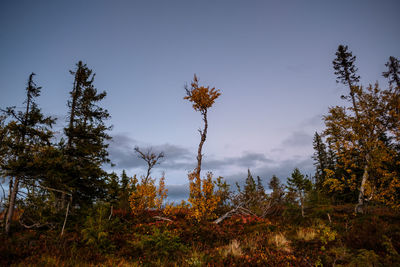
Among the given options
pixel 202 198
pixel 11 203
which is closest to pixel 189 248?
pixel 202 198

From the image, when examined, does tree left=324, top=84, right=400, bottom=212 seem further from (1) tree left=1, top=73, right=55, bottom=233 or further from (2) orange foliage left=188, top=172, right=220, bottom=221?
(1) tree left=1, top=73, right=55, bottom=233

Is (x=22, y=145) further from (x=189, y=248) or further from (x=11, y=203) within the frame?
(x=189, y=248)

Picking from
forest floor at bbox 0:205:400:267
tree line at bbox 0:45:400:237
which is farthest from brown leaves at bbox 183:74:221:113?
forest floor at bbox 0:205:400:267

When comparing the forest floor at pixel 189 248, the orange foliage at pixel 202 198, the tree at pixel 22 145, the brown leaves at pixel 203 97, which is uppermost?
the brown leaves at pixel 203 97

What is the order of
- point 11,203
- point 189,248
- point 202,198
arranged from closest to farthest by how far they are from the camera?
point 189,248
point 11,203
point 202,198

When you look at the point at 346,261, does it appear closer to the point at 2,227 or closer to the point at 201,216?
the point at 201,216

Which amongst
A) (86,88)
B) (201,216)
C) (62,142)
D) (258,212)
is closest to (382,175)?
(258,212)

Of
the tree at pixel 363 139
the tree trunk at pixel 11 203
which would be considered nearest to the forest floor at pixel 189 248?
the tree trunk at pixel 11 203

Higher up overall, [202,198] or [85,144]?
[85,144]

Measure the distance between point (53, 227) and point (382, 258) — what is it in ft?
43.4

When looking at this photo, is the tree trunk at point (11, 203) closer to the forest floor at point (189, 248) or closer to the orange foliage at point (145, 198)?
the forest floor at point (189, 248)

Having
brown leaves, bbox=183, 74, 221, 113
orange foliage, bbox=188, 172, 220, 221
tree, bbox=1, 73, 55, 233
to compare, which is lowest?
orange foliage, bbox=188, 172, 220, 221

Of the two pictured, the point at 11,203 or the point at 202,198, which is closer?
the point at 11,203

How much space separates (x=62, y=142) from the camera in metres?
12.5
